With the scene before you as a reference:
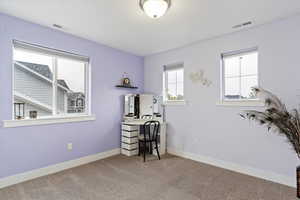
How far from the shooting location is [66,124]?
3.02 metres

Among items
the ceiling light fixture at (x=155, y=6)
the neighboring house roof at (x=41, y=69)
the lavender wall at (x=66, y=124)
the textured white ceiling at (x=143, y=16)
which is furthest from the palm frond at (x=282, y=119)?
the neighboring house roof at (x=41, y=69)

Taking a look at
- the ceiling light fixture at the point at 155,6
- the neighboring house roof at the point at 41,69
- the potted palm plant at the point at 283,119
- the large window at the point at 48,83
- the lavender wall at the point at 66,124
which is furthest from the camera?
the neighboring house roof at the point at 41,69

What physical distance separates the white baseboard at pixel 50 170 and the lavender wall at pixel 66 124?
2.6 inches

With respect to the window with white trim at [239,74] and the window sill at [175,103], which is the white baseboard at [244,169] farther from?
the window with white trim at [239,74]

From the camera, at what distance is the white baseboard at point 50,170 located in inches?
93.8

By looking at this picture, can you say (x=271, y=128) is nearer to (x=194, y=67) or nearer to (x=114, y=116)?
(x=194, y=67)

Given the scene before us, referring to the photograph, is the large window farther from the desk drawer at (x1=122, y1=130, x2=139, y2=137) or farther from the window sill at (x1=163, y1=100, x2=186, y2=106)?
the window sill at (x1=163, y1=100, x2=186, y2=106)

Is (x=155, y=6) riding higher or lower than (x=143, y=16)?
lower

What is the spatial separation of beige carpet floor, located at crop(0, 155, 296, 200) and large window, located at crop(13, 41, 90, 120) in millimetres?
1065

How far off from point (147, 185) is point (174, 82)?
7.67ft

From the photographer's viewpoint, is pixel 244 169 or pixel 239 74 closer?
pixel 244 169

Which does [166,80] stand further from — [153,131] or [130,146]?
[130,146]

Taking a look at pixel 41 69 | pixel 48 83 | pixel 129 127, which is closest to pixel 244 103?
pixel 129 127

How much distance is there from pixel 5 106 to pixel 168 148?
310cm
